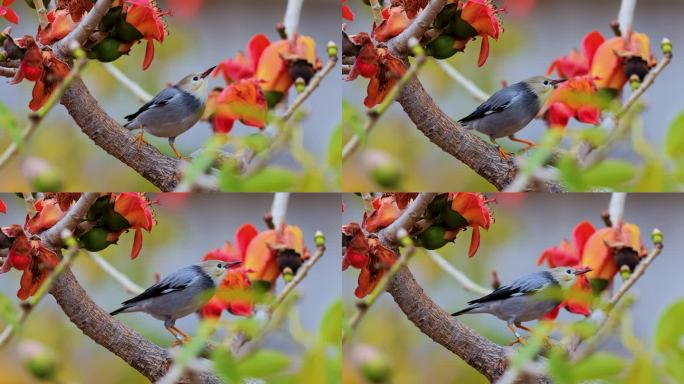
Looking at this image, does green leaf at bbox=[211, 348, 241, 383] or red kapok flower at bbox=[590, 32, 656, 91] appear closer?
green leaf at bbox=[211, 348, 241, 383]

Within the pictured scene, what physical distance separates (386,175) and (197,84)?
508mm

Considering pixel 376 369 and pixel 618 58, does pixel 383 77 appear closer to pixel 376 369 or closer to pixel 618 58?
pixel 618 58

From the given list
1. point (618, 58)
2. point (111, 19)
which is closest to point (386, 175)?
point (618, 58)

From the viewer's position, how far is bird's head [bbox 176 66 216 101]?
8.25 feet

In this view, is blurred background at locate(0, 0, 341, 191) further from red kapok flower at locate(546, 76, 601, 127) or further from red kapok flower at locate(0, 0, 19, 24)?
red kapok flower at locate(546, 76, 601, 127)

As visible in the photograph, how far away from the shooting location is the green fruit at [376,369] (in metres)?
2.58

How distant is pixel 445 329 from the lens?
2570 millimetres

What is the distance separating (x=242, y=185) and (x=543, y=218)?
0.75 meters

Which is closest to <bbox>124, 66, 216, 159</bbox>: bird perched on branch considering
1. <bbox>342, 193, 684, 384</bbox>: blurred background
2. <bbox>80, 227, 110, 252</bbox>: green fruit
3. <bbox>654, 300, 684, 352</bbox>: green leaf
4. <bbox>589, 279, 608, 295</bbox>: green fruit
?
<bbox>80, 227, 110, 252</bbox>: green fruit

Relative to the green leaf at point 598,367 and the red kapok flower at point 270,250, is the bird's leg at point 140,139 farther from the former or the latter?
the green leaf at point 598,367

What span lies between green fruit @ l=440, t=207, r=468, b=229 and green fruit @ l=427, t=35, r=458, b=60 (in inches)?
15.1

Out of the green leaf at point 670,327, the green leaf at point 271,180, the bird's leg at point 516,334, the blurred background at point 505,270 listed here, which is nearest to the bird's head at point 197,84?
the green leaf at point 271,180

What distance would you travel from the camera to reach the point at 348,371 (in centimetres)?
257

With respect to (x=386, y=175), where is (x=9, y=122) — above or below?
below
